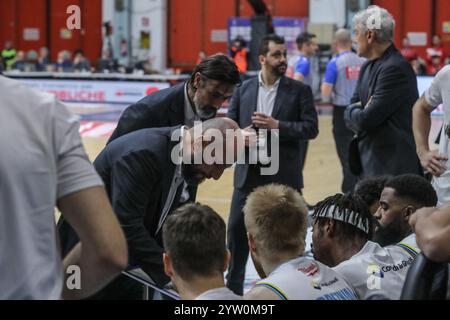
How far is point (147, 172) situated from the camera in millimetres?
3527

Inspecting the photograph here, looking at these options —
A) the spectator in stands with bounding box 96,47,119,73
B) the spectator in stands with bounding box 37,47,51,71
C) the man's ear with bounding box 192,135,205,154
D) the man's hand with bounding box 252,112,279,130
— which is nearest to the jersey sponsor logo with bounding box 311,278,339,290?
the man's ear with bounding box 192,135,205,154

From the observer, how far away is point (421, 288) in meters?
2.29

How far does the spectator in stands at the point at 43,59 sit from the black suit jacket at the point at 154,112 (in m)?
24.8

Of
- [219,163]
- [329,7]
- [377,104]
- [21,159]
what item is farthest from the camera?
[329,7]

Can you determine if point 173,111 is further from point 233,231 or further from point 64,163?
point 64,163

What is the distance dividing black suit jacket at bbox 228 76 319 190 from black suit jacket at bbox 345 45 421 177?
1.31 feet

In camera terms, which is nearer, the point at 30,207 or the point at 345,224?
the point at 30,207

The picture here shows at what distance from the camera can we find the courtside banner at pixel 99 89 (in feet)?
68.6

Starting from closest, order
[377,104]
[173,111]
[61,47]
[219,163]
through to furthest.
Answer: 1. [219,163]
2. [173,111]
3. [377,104]
4. [61,47]

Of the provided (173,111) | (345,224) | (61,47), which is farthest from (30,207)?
(61,47)

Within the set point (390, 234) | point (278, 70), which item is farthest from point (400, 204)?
point (278, 70)

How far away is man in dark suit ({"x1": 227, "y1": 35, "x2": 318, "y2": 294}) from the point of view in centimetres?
623

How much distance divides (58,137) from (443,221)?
1.12 metres

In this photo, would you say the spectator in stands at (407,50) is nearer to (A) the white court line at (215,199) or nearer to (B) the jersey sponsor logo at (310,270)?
(A) the white court line at (215,199)
